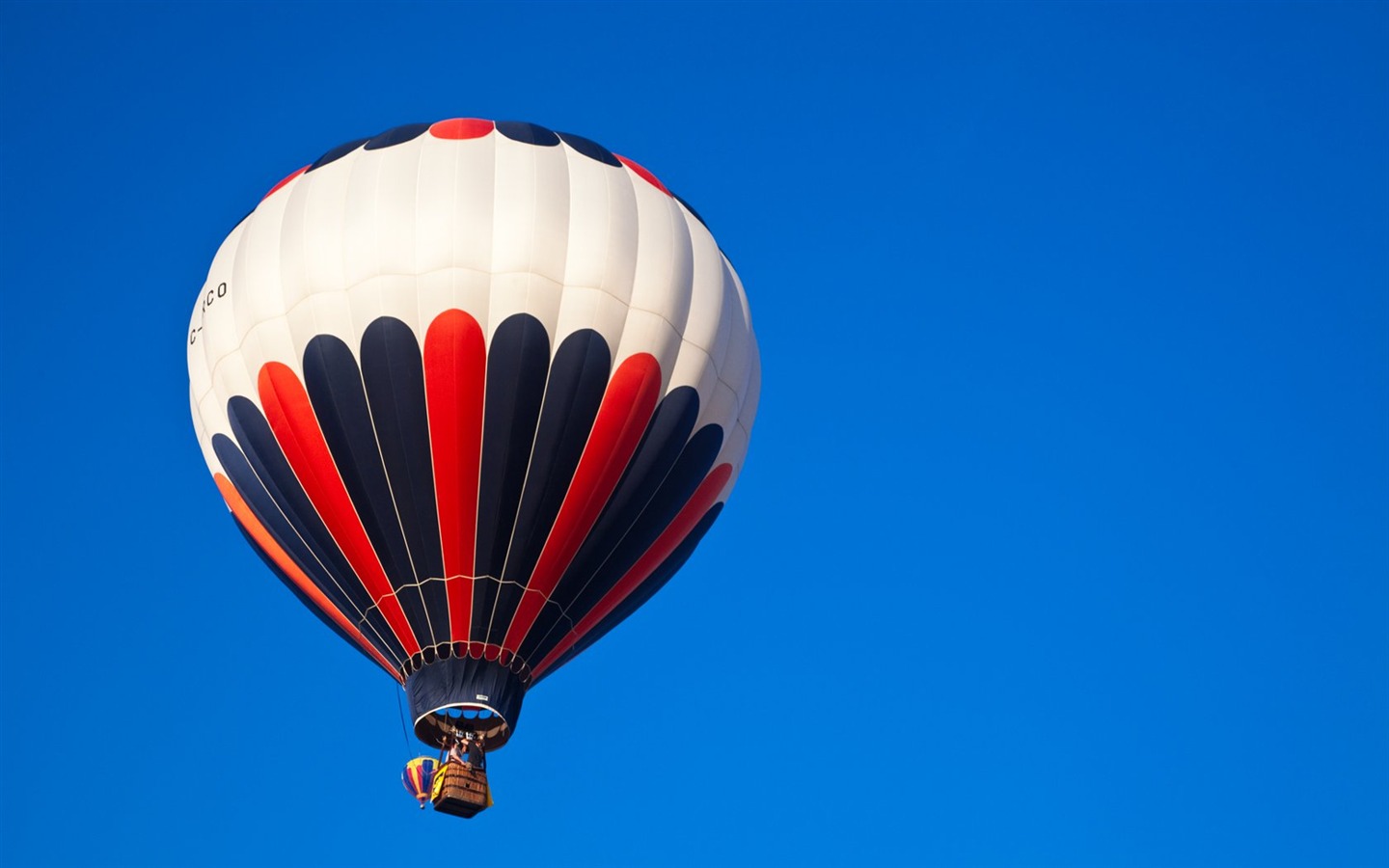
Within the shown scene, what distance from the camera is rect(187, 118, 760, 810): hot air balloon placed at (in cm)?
2077

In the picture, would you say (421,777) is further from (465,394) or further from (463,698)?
(465,394)

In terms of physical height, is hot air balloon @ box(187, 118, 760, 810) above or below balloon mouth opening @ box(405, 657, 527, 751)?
above

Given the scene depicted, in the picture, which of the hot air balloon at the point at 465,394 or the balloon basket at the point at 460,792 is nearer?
the balloon basket at the point at 460,792

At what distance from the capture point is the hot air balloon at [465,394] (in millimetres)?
20766

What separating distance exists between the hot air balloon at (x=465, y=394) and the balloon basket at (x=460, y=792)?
0.40 metres

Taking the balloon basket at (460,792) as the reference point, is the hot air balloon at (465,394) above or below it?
above

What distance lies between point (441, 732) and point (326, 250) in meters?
4.58

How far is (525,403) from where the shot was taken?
20.9 metres

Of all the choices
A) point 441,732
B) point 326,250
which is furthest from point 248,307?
point 441,732

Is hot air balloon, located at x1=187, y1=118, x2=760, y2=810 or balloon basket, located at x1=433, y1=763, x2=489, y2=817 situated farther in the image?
hot air balloon, located at x1=187, y1=118, x2=760, y2=810

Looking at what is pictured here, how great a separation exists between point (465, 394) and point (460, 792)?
11.7ft

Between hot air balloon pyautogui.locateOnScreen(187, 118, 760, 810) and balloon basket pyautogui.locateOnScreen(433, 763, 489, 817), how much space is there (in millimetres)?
404

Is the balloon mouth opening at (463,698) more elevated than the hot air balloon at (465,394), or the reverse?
the hot air balloon at (465,394)

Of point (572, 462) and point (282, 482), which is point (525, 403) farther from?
point (282, 482)
